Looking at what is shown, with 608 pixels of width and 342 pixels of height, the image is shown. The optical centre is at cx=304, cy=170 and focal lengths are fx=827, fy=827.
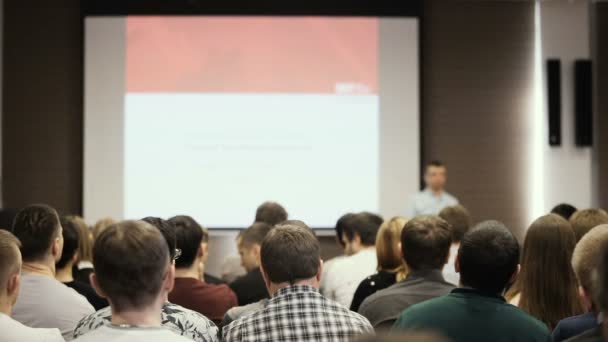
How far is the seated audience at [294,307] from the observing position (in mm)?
2195

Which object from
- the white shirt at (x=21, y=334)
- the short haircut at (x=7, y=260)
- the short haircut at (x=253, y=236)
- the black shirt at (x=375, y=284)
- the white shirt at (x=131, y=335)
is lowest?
the black shirt at (x=375, y=284)

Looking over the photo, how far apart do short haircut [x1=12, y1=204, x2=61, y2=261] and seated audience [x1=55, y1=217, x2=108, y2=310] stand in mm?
328

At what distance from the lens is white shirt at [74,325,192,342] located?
165 centimetres

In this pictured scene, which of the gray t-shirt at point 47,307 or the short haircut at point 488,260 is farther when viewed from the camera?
the gray t-shirt at point 47,307

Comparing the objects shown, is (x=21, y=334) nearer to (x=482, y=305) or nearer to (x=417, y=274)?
(x=482, y=305)

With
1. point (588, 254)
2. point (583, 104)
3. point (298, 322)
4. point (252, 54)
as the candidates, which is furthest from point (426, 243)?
point (583, 104)

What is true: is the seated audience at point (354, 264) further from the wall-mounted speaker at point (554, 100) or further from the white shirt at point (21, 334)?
the wall-mounted speaker at point (554, 100)

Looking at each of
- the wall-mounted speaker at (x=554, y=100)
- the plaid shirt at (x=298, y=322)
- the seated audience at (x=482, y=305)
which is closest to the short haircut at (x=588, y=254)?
the seated audience at (x=482, y=305)

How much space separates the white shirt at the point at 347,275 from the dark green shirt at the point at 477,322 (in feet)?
5.82

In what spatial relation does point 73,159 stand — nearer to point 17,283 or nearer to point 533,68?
point 533,68

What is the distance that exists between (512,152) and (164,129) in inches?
131

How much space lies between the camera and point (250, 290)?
3.92m

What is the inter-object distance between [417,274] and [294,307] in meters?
0.94

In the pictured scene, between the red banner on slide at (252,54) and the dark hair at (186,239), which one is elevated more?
the red banner on slide at (252,54)
